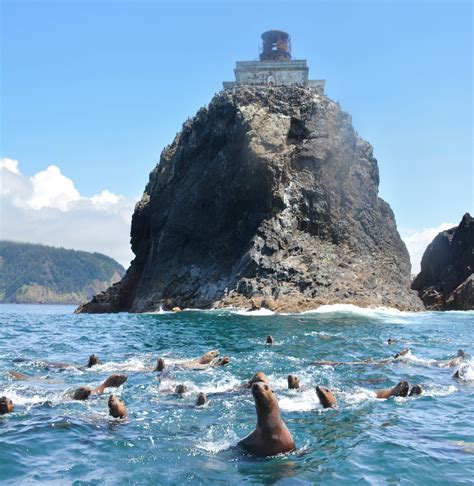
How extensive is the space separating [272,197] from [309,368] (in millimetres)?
39060

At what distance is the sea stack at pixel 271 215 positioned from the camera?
50.5m

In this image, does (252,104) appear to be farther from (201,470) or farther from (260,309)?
(201,470)

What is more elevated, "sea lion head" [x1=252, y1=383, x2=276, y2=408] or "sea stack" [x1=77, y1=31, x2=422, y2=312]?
"sea stack" [x1=77, y1=31, x2=422, y2=312]

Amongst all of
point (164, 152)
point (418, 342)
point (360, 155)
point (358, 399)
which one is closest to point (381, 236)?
point (360, 155)

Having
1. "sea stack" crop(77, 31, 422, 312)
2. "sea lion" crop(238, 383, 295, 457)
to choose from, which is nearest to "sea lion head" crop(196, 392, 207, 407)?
"sea lion" crop(238, 383, 295, 457)

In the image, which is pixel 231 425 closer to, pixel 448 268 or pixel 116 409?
pixel 116 409

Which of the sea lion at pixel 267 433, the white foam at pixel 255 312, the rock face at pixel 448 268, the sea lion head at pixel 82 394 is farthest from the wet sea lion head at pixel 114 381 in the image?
the rock face at pixel 448 268

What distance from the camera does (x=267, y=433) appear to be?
29.3ft

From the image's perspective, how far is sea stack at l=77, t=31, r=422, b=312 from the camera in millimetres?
50531

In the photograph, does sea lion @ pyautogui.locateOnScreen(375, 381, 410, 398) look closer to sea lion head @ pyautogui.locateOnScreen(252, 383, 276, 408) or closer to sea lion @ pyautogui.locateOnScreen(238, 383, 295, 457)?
sea lion @ pyautogui.locateOnScreen(238, 383, 295, 457)

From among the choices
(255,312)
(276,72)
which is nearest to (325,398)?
(255,312)

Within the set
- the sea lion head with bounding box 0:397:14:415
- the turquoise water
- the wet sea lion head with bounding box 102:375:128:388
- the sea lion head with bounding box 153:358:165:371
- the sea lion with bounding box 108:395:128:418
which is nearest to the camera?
the turquoise water

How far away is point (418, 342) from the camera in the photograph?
82.1ft

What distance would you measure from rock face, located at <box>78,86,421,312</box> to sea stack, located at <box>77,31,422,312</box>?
0.12 m
